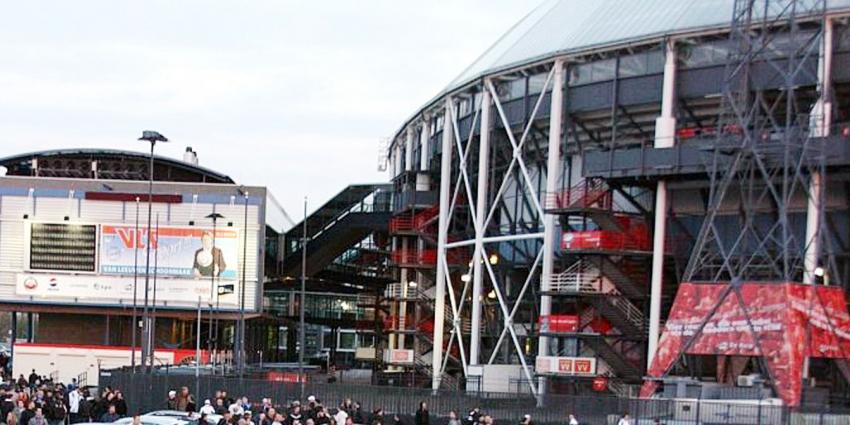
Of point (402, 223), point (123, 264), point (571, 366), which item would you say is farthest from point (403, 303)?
point (571, 366)

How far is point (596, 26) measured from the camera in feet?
203

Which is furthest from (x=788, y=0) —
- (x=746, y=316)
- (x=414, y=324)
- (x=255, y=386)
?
(x=414, y=324)

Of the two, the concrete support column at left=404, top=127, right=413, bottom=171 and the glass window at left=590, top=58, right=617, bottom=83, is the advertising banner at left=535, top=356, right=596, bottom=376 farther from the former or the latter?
the concrete support column at left=404, top=127, right=413, bottom=171

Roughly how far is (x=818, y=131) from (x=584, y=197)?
10842mm

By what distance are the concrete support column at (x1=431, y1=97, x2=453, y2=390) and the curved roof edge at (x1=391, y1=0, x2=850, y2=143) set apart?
6.97ft

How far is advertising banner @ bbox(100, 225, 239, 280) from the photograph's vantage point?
8788cm

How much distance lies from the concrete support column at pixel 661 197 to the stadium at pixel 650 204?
0.07m

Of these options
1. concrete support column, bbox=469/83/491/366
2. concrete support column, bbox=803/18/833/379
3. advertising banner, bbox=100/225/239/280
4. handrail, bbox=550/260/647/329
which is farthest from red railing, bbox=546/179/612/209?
advertising banner, bbox=100/225/239/280

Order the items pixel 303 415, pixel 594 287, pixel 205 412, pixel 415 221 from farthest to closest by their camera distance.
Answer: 1. pixel 415 221
2. pixel 594 287
3. pixel 303 415
4. pixel 205 412

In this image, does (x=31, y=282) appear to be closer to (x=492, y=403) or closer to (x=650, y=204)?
(x=650, y=204)

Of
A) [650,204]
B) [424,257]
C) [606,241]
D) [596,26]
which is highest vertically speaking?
[596,26]

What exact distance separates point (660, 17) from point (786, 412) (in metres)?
22.8

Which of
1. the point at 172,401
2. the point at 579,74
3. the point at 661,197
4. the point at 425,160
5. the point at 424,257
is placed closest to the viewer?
the point at 172,401

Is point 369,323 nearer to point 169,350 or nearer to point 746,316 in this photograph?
point 169,350
